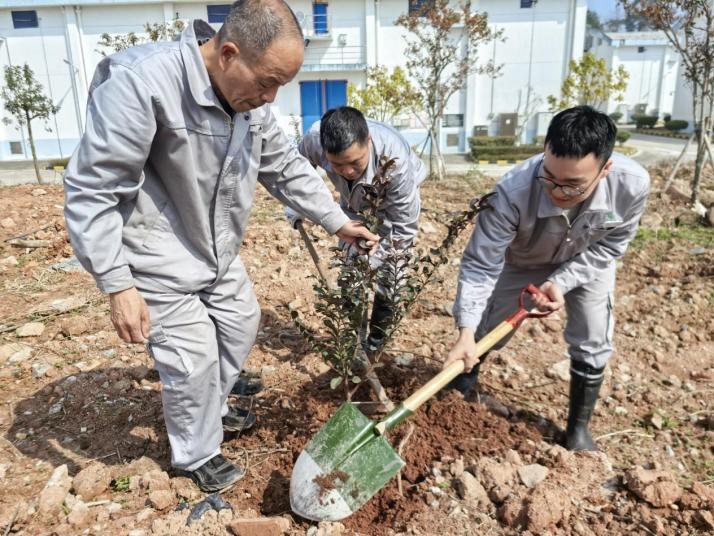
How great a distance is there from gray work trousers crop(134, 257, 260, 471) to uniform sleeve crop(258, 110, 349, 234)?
0.38m

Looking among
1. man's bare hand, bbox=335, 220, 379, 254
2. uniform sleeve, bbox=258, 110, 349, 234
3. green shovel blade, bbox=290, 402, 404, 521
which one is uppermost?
uniform sleeve, bbox=258, 110, 349, 234

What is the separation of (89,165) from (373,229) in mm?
1162

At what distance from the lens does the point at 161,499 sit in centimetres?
221

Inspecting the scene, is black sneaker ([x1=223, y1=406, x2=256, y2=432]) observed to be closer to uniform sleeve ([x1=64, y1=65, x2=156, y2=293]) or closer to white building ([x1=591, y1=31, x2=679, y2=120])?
uniform sleeve ([x1=64, y1=65, x2=156, y2=293])

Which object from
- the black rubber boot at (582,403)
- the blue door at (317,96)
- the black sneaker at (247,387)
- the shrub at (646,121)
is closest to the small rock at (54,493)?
the black sneaker at (247,387)

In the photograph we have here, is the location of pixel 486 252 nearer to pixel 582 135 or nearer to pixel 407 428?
pixel 582 135

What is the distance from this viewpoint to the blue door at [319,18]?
64.6ft

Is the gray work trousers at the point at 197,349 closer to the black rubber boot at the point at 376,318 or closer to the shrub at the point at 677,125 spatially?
the black rubber boot at the point at 376,318

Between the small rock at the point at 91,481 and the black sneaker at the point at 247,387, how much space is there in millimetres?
814

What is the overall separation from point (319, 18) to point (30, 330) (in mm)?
18525

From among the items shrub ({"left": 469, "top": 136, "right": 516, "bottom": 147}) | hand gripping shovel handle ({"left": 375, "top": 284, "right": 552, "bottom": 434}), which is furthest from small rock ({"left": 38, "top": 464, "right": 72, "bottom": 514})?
shrub ({"left": 469, "top": 136, "right": 516, "bottom": 147})

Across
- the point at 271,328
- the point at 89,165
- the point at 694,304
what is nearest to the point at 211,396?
the point at 89,165

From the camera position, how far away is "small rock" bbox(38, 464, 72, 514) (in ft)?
7.18

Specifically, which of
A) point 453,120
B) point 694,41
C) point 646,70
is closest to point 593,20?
point 646,70
